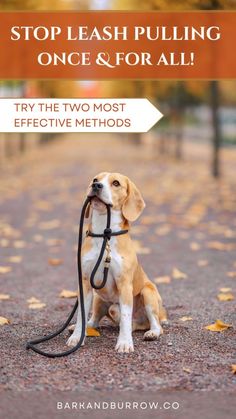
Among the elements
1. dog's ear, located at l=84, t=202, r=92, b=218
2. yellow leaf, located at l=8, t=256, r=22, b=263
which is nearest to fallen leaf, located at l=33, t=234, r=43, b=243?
yellow leaf, located at l=8, t=256, r=22, b=263

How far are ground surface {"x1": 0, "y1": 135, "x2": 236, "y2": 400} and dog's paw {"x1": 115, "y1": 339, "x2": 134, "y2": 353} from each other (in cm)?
5

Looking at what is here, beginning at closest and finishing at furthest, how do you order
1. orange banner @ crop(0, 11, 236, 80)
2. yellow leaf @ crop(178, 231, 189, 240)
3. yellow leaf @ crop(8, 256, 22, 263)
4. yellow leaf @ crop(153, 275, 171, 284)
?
orange banner @ crop(0, 11, 236, 80) → yellow leaf @ crop(153, 275, 171, 284) → yellow leaf @ crop(8, 256, 22, 263) → yellow leaf @ crop(178, 231, 189, 240)

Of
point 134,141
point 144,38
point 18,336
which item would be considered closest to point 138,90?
point 134,141

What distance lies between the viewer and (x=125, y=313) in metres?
4.55

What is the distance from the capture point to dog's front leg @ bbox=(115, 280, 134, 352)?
14.9 feet

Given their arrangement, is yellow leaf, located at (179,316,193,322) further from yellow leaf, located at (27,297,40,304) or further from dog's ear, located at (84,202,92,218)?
yellow leaf, located at (27,297,40,304)

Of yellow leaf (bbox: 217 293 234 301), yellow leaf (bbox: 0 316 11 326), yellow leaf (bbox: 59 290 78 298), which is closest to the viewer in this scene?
yellow leaf (bbox: 0 316 11 326)

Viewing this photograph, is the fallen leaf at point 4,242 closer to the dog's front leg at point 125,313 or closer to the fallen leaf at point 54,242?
the fallen leaf at point 54,242

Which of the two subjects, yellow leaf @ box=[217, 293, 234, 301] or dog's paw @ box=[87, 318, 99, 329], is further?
yellow leaf @ box=[217, 293, 234, 301]

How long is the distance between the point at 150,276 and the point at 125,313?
3.35m

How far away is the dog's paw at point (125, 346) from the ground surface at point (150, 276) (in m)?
0.05

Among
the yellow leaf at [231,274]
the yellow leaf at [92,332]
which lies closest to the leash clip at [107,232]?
the yellow leaf at [92,332]

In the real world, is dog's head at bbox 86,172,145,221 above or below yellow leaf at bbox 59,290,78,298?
above

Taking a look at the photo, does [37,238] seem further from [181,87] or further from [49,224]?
[181,87]
